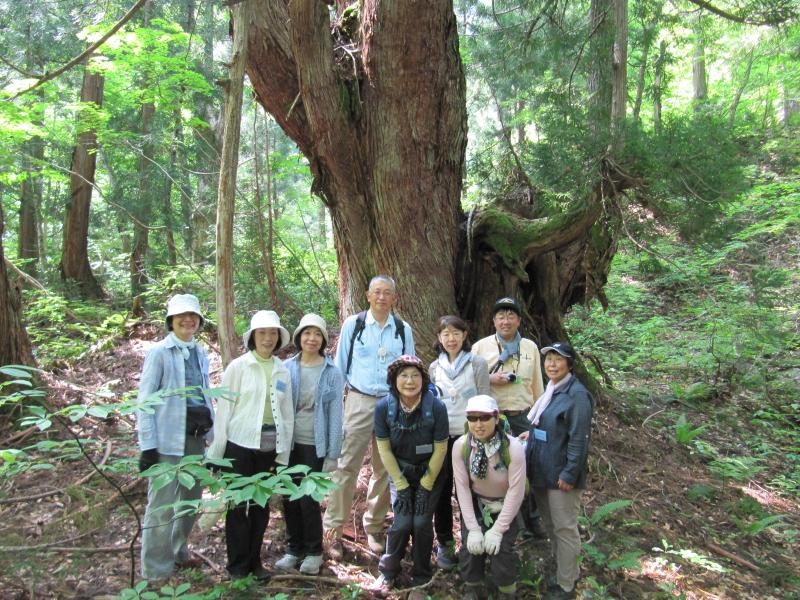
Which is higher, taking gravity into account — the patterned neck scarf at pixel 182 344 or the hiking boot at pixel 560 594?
the patterned neck scarf at pixel 182 344

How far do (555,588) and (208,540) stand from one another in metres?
2.62

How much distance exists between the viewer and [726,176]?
184 inches

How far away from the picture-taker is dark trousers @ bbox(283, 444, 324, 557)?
Answer: 145 inches

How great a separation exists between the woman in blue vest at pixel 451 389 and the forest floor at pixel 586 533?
0.90ft

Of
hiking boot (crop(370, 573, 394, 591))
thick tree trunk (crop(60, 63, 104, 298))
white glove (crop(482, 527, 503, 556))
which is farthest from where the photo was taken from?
thick tree trunk (crop(60, 63, 104, 298))

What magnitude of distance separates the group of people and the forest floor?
21cm

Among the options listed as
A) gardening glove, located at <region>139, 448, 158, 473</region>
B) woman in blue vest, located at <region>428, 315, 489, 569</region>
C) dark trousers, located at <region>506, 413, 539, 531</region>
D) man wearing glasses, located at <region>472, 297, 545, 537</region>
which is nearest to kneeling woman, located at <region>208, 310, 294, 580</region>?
gardening glove, located at <region>139, 448, 158, 473</region>

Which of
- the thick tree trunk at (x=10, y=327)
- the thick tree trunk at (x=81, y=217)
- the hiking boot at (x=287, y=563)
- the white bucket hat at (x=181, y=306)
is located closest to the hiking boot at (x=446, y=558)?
the hiking boot at (x=287, y=563)

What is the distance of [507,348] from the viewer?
4.29m

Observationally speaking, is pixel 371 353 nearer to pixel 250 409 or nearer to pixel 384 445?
pixel 384 445

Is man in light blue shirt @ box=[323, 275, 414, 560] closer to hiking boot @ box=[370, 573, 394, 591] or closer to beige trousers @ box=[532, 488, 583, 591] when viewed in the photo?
hiking boot @ box=[370, 573, 394, 591]

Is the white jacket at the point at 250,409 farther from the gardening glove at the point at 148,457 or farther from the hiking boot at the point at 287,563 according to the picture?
the hiking boot at the point at 287,563

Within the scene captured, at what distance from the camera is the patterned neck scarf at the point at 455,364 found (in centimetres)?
399

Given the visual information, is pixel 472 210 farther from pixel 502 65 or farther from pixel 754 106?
pixel 754 106
